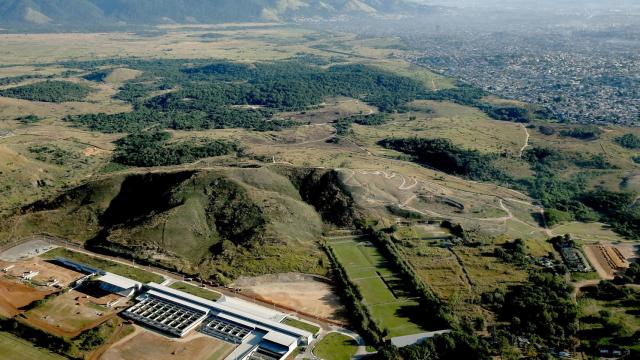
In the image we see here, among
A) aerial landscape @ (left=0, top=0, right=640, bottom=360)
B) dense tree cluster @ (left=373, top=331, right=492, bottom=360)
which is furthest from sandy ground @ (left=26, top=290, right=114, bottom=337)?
dense tree cluster @ (left=373, top=331, right=492, bottom=360)

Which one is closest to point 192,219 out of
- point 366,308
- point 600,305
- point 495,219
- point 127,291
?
point 127,291

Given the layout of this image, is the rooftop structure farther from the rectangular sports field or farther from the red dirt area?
the rectangular sports field

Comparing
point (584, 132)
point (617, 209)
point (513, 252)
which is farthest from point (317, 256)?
point (584, 132)

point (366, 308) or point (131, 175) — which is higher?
point (131, 175)

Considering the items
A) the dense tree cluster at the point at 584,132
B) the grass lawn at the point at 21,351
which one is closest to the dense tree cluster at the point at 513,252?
the grass lawn at the point at 21,351

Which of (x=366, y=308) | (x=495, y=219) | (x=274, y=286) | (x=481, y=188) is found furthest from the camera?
(x=481, y=188)

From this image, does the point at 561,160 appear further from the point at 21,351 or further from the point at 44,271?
the point at 21,351

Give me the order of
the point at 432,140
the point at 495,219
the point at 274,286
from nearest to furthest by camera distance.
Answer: the point at 274,286 → the point at 495,219 → the point at 432,140

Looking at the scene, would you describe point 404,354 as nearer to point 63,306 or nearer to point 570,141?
point 63,306

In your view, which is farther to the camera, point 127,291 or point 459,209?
point 459,209
